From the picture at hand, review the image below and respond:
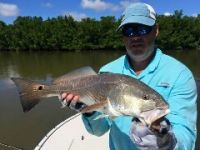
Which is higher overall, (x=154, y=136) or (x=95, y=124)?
(x=154, y=136)

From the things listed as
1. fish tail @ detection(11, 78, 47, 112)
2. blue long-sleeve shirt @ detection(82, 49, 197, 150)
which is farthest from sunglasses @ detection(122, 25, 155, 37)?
fish tail @ detection(11, 78, 47, 112)

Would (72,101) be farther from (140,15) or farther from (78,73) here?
(140,15)

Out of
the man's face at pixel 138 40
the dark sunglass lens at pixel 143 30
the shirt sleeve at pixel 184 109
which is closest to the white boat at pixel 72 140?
the man's face at pixel 138 40

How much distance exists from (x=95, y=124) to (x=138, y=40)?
3.22 ft

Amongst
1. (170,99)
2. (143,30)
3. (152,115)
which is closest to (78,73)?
(143,30)

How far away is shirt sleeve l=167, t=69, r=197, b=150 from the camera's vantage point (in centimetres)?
309

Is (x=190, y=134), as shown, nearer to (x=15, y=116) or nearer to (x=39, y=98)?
(x=39, y=98)

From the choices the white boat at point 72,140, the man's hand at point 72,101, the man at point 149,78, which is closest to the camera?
the man at point 149,78

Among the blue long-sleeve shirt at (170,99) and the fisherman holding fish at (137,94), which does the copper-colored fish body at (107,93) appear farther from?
the blue long-sleeve shirt at (170,99)

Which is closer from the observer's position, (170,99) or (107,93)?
(107,93)

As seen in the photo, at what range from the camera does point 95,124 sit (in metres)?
4.02

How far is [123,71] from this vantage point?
3990mm

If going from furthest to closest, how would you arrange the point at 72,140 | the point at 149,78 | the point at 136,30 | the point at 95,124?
1. the point at 72,140
2. the point at 95,124
3. the point at 136,30
4. the point at 149,78

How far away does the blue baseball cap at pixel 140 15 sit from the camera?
3751mm
